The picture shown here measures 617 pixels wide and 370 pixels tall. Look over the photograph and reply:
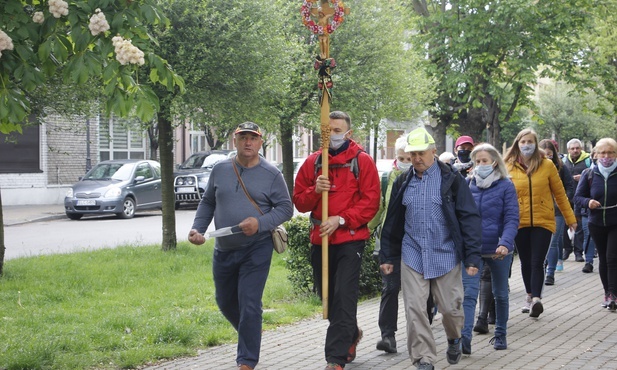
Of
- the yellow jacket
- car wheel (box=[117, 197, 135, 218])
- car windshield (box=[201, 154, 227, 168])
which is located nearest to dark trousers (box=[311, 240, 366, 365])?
the yellow jacket

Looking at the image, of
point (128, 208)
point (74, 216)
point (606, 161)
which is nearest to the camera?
point (606, 161)

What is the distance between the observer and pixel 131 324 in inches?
360

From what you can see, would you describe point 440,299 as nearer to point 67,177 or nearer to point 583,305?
point 583,305

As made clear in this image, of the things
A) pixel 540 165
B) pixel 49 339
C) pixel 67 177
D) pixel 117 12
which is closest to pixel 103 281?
pixel 49 339

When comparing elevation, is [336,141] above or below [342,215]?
above

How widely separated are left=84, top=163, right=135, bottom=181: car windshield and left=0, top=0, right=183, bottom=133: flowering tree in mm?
21116

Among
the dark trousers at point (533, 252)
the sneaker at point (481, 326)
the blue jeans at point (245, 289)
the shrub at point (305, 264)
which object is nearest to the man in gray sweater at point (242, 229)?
the blue jeans at point (245, 289)

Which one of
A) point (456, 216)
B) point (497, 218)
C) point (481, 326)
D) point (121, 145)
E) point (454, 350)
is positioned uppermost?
point (121, 145)

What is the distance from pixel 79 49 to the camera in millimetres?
5977

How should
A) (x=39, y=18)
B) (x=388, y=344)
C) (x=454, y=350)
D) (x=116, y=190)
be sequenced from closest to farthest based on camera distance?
1. (x=39, y=18)
2. (x=454, y=350)
3. (x=388, y=344)
4. (x=116, y=190)

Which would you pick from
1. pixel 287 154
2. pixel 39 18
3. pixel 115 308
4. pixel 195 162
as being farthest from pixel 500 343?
pixel 195 162

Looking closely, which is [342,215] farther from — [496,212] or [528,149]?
[528,149]

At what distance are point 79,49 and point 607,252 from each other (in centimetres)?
681

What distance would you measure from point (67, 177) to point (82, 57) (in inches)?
1161
